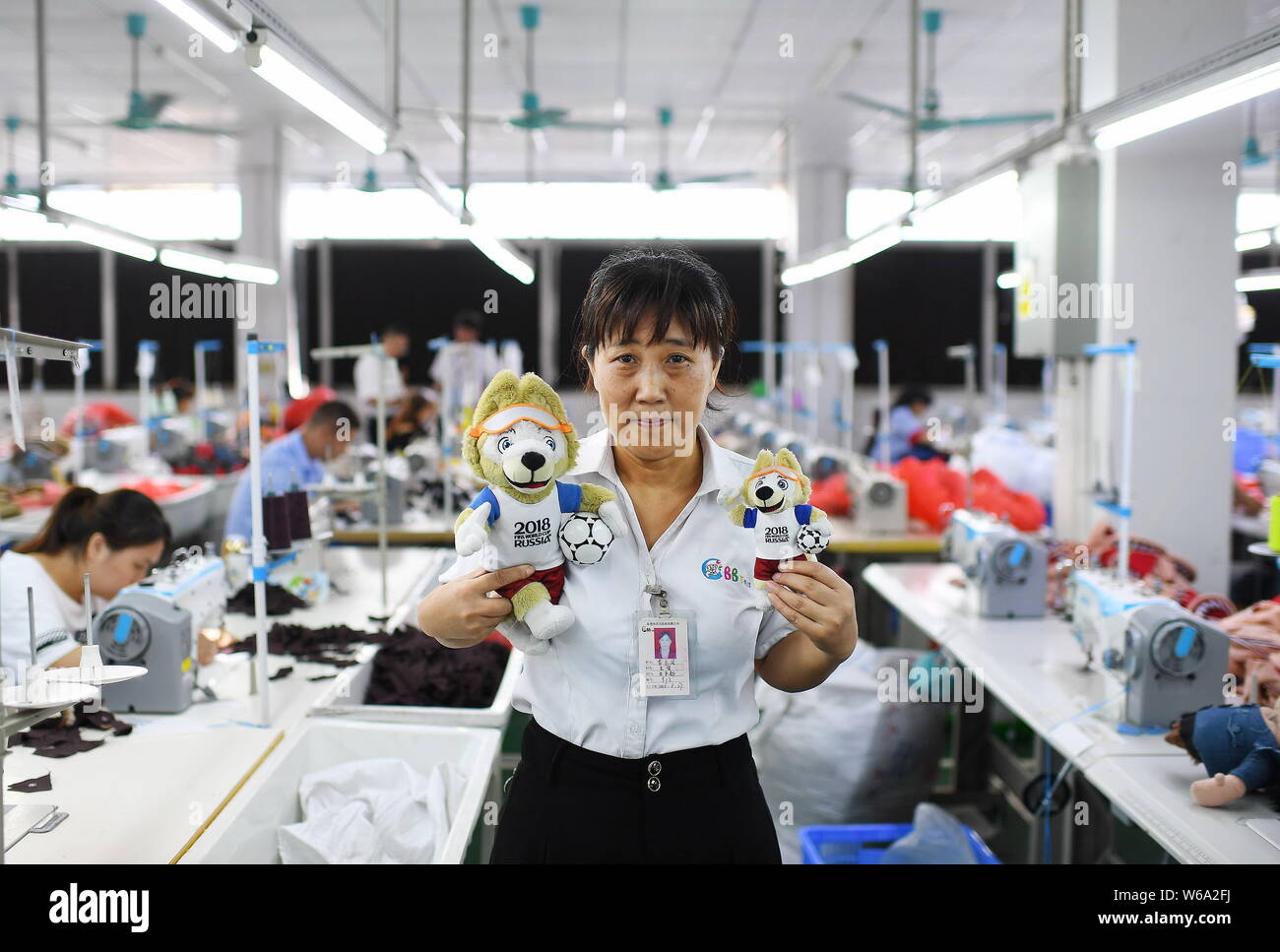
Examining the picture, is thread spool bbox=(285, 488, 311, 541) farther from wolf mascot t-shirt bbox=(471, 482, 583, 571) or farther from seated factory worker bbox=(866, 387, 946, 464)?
seated factory worker bbox=(866, 387, 946, 464)

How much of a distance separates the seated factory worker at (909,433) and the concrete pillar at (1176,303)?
2904 mm

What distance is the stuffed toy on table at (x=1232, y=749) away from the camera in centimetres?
194

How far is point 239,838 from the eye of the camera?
192 centimetres

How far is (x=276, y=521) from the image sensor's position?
272cm

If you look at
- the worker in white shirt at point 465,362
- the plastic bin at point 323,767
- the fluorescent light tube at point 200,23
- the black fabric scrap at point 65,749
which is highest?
the fluorescent light tube at point 200,23

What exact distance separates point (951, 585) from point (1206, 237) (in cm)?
188

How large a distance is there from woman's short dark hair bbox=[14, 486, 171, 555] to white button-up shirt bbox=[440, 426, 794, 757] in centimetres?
151

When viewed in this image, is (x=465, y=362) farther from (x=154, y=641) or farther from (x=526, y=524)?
(x=526, y=524)

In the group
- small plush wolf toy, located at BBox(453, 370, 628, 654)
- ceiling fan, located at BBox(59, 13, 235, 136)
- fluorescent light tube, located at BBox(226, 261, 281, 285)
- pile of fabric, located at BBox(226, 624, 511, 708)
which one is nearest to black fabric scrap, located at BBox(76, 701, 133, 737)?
pile of fabric, located at BBox(226, 624, 511, 708)

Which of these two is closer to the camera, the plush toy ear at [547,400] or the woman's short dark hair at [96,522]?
the plush toy ear at [547,400]

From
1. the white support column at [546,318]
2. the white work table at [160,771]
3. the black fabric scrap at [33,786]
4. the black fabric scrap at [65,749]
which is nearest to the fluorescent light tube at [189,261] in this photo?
the white work table at [160,771]

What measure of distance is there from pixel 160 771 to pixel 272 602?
1395mm

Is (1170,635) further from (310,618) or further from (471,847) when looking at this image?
(310,618)

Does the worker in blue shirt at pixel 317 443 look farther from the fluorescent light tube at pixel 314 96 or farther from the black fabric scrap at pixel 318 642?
the fluorescent light tube at pixel 314 96
